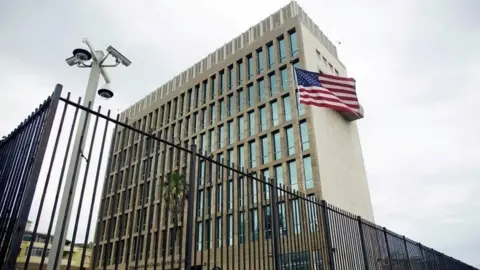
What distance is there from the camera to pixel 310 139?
107 feet

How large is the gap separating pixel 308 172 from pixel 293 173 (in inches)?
61.0

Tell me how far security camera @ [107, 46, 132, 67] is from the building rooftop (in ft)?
107

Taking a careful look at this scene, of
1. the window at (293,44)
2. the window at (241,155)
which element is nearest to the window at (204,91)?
the window at (241,155)

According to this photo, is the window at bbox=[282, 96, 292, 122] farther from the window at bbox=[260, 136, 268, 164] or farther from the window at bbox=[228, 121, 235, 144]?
the window at bbox=[228, 121, 235, 144]

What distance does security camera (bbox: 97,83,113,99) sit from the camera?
364 inches

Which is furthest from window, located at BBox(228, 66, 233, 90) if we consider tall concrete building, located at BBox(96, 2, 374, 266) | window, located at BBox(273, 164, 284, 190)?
window, located at BBox(273, 164, 284, 190)

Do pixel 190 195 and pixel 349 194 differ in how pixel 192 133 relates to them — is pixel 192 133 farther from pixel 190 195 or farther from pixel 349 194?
pixel 190 195

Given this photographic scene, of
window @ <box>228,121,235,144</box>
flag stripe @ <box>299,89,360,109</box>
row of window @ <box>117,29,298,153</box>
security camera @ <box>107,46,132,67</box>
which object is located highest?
row of window @ <box>117,29,298,153</box>

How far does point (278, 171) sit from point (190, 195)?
2960 centimetres

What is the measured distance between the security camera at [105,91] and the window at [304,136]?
25178 millimetres

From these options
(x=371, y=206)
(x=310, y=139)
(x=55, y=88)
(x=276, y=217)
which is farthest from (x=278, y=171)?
(x=55, y=88)

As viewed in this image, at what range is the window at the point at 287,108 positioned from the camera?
116 feet

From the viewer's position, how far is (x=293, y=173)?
32781 mm

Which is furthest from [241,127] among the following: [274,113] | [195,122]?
[195,122]
